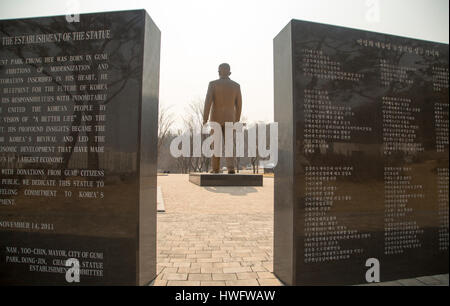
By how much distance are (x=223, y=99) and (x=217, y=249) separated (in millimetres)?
8438

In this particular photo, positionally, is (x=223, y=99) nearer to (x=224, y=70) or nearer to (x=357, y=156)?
(x=224, y=70)

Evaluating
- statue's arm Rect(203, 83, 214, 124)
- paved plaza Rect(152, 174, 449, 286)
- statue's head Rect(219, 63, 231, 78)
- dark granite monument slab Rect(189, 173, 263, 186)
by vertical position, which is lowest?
paved plaza Rect(152, 174, 449, 286)

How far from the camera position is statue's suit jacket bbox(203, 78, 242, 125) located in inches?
446

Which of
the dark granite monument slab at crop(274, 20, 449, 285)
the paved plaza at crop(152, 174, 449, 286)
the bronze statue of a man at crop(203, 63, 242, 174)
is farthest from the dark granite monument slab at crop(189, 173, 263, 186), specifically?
the dark granite monument slab at crop(274, 20, 449, 285)

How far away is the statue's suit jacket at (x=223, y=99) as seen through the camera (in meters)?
11.3

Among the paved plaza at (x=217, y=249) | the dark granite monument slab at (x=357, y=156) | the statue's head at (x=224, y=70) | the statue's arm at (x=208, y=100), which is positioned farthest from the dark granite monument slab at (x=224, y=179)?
the dark granite monument slab at (x=357, y=156)

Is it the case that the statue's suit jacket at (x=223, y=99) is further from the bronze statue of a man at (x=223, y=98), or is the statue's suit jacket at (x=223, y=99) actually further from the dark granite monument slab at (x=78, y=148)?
the dark granite monument slab at (x=78, y=148)

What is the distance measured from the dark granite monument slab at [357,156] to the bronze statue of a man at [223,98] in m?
8.16

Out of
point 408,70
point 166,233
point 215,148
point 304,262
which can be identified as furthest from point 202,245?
point 215,148

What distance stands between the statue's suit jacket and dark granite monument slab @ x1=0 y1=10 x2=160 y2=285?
8314 millimetres

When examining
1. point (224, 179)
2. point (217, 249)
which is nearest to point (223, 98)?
point (224, 179)

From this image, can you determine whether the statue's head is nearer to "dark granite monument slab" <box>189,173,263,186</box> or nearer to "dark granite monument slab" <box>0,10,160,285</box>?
"dark granite monument slab" <box>189,173,263,186</box>

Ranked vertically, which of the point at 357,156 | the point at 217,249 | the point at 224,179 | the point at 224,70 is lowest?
the point at 217,249

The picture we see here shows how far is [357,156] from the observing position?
3.18 m
